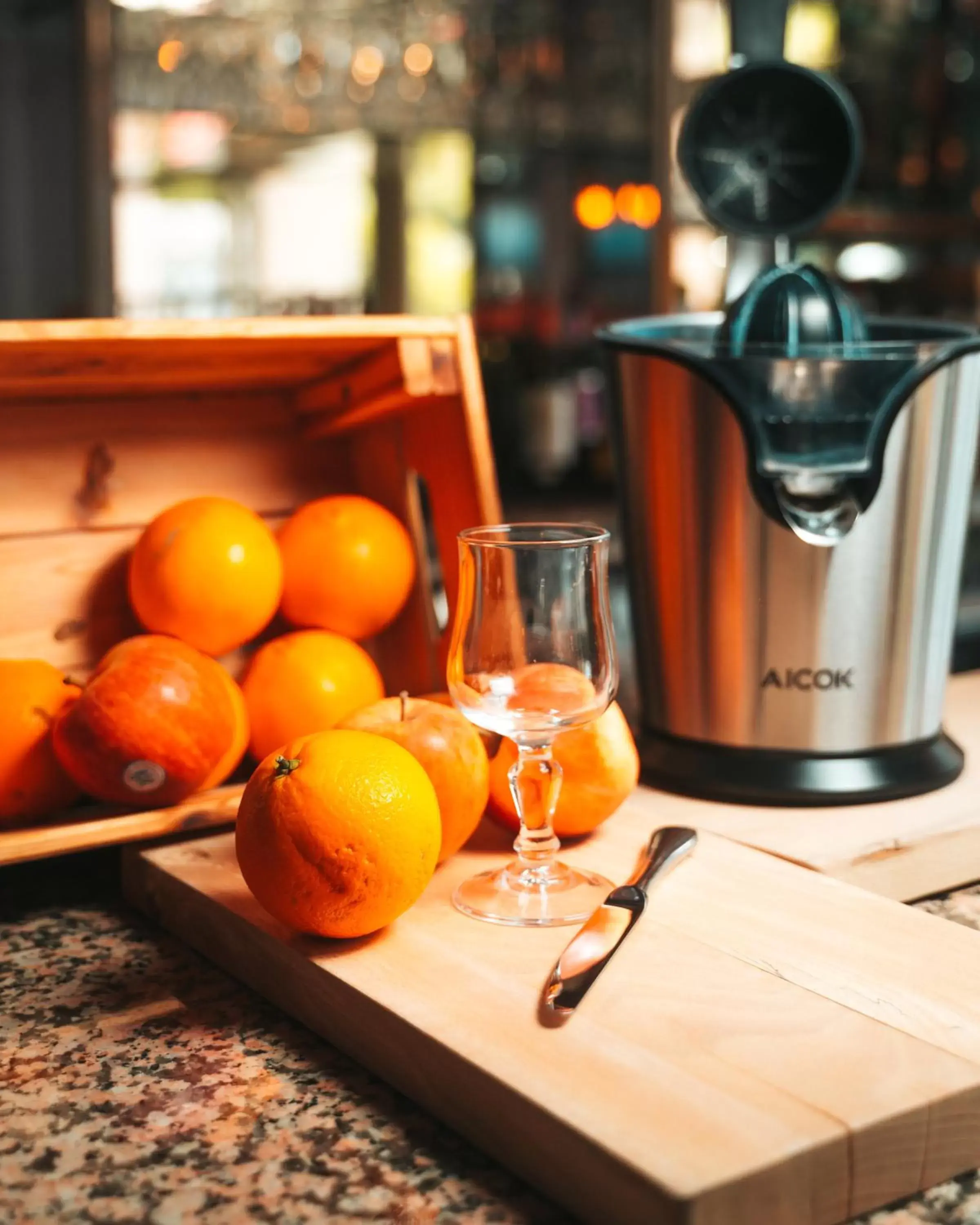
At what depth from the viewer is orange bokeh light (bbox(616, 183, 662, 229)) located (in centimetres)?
315

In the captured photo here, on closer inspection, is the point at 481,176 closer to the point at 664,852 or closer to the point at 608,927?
the point at 664,852

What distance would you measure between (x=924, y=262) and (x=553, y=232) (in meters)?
0.84

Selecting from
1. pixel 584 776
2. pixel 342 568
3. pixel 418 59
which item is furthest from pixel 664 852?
pixel 418 59

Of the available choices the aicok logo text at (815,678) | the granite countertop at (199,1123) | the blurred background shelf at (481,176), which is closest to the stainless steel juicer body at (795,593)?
the aicok logo text at (815,678)

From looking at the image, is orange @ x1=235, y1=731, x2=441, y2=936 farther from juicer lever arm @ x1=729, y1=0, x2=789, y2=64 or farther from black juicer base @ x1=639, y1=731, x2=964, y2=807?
juicer lever arm @ x1=729, y1=0, x2=789, y2=64

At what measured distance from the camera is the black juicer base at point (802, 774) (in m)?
0.94

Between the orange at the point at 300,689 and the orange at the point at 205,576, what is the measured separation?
30 millimetres

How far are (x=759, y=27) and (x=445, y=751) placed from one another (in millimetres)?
599

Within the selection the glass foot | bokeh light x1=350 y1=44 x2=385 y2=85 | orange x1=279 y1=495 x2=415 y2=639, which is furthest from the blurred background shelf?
the glass foot

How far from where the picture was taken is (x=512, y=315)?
3117 mm

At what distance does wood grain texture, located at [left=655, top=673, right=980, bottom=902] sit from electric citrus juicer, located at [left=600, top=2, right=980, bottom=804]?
0.05ft

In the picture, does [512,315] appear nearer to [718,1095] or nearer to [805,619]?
[805,619]

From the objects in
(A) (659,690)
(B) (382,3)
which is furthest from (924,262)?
(A) (659,690)

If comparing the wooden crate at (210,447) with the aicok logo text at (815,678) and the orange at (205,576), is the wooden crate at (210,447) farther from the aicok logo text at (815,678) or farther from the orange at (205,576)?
the aicok logo text at (815,678)
